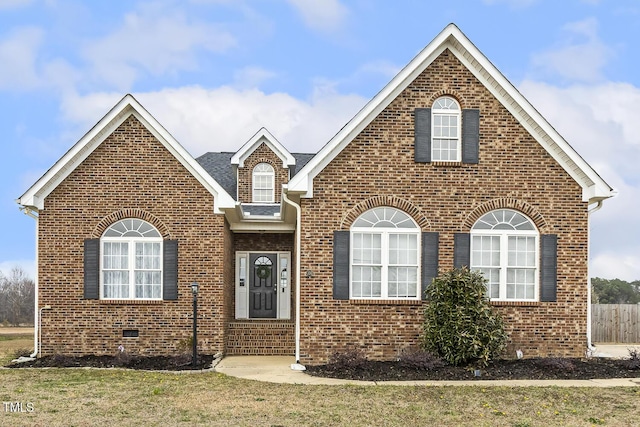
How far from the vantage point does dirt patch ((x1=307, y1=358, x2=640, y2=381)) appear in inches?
523

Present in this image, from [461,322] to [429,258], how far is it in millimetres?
1765

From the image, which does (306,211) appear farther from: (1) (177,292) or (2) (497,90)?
(2) (497,90)

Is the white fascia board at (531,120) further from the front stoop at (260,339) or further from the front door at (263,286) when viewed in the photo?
the front door at (263,286)

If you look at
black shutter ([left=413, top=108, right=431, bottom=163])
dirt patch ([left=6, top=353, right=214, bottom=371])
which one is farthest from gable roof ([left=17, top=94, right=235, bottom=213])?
black shutter ([left=413, top=108, right=431, bottom=163])

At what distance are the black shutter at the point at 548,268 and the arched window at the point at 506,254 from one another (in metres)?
Answer: 0.15

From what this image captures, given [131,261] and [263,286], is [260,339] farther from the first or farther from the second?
[131,261]

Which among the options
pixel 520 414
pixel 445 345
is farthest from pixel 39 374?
pixel 520 414

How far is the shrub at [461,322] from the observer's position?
1380 centimetres

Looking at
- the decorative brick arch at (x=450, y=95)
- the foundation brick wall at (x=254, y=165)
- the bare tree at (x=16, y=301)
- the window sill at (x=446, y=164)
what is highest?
the decorative brick arch at (x=450, y=95)

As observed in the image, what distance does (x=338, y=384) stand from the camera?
1251 cm

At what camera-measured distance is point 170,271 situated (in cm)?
1634

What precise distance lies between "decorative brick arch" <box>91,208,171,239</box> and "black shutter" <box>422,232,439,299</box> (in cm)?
599

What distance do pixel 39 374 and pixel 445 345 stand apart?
320 inches

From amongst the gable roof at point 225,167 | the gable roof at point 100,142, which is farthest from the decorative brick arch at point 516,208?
the gable roof at point 225,167
